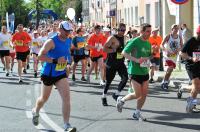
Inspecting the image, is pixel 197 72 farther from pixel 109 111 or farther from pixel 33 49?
pixel 33 49

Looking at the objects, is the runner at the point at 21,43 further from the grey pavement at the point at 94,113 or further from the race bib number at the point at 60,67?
the race bib number at the point at 60,67

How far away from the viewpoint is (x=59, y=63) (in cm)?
899

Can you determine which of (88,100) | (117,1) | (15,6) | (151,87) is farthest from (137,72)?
(15,6)

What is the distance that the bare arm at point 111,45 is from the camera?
12180 mm

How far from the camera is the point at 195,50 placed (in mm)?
10852

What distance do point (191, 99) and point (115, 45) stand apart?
229 cm

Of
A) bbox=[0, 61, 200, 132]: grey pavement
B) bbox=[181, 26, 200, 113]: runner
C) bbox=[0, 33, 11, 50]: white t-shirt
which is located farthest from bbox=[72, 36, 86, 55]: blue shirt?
bbox=[181, 26, 200, 113]: runner

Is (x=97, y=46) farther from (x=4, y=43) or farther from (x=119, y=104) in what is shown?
(x=119, y=104)

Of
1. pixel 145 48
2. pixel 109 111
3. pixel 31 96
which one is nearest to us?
pixel 145 48

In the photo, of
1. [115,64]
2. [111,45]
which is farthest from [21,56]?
[111,45]

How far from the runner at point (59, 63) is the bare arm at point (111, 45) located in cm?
302

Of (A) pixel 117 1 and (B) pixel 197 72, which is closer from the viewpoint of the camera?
(B) pixel 197 72

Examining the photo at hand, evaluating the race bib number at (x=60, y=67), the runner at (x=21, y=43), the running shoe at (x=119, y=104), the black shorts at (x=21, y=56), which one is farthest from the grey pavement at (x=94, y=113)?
the runner at (x=21, y=43)

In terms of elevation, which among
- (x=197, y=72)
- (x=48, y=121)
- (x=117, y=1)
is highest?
(x=117, y=1)
